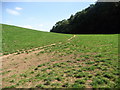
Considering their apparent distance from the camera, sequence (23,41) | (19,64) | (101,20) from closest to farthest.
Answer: (19,64) → (23,41) → (101,20)

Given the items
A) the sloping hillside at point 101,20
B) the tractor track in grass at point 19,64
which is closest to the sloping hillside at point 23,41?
the tractor track in grass at point 19,64

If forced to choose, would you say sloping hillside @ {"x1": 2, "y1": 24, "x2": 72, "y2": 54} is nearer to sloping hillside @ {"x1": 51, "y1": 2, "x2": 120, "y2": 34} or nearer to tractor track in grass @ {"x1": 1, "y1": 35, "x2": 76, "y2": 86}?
tractor track in grass @ {"x1": 1, "y1": 35, "x2": 76, "y2": 86}

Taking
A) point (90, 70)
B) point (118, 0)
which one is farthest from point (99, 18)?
point (90, 70)

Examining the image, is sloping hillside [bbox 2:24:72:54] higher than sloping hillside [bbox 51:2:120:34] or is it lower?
lower

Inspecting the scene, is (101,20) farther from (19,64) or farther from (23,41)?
(19,64)

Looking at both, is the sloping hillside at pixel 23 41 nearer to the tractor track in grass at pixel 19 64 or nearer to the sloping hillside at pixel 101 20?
the tractor track in grass at pixel 19 64

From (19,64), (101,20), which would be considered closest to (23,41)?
(19,64)

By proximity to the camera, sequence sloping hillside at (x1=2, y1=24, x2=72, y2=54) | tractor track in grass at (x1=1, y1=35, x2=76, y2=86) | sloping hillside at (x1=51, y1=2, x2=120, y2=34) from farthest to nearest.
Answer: sloping hillside at (x1=51, y1=2, x2=120, y2=34), sloping hillside at (x1=2, y1=24, x2=72, y2=54), tractor track in grass at (x1=1, y1=35, x2=76, y2=86)

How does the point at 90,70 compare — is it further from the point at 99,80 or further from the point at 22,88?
the point at 22,88

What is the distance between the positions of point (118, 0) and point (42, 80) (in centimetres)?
→ 7430

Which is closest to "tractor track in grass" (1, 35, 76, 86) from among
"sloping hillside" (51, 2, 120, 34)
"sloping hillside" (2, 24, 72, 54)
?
"sloping hillside" (2, 24, 72, 54)

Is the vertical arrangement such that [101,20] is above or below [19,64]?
above

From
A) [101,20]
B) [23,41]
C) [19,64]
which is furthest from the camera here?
[101,20]

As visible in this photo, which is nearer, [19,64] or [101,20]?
[19,64]
